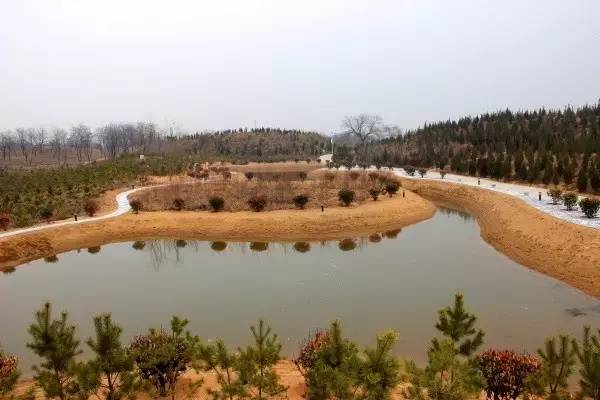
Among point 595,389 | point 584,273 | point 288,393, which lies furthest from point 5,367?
point 584,273

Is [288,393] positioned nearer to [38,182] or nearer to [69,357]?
[69,357]

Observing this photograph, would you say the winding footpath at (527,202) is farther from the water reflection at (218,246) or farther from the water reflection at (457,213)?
the water reflection at (218,246)

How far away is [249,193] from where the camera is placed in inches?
1298

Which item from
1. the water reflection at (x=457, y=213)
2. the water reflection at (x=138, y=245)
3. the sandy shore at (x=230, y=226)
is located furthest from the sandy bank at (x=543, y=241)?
the water reflection at (x=138, y=245)

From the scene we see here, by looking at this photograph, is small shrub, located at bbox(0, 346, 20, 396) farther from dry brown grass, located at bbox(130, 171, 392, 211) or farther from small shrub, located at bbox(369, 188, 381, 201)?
small shrub, located at bbox(369, 188, 381, 201)

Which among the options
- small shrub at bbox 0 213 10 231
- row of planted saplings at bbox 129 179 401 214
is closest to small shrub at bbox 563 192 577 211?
row of planted saplings at bbox 129 179 401 214

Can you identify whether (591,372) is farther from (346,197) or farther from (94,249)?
(94,249)

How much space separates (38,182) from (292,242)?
88.1 feet

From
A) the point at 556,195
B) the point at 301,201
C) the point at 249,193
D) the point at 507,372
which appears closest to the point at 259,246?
the point at 301,201

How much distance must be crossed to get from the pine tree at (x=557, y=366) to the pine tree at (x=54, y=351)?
7.48 meters

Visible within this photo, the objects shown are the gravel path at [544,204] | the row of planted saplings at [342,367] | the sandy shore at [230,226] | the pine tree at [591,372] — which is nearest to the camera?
the pine tree at [591,372]

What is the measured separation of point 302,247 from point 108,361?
16706mm

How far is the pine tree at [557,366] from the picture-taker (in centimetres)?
609

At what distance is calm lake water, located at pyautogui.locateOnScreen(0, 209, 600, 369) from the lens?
41.9 ft
